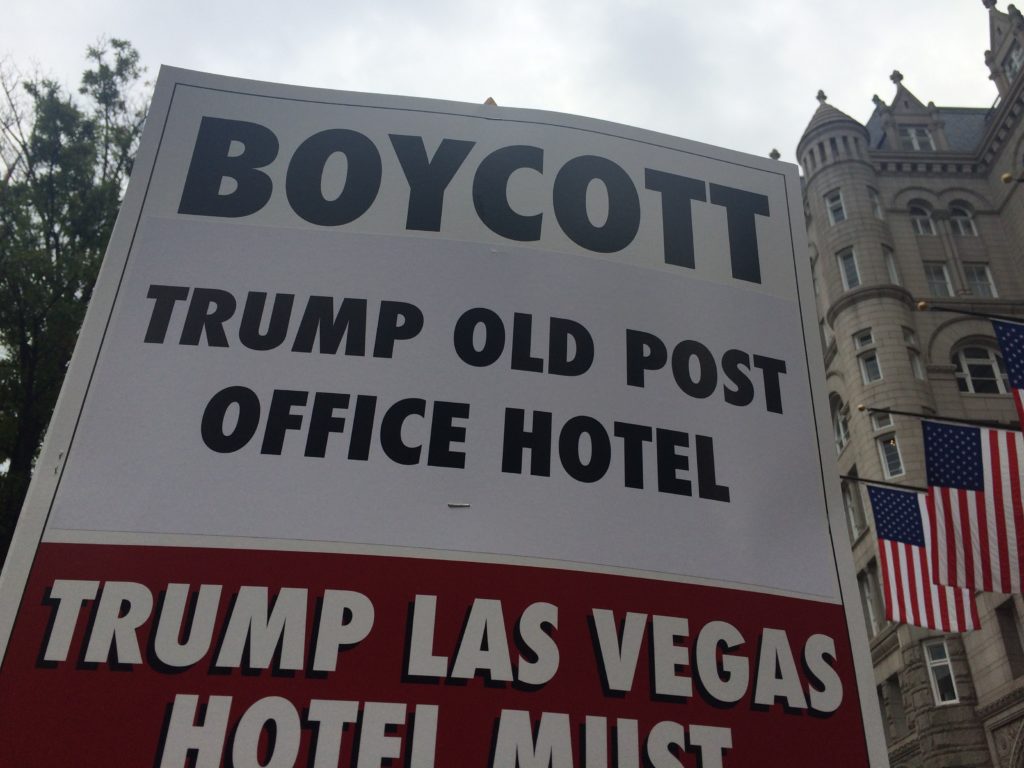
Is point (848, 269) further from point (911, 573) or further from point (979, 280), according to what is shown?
point (911, 573)

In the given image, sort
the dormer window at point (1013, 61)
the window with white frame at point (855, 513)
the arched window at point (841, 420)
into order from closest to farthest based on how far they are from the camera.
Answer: the window with white frame at point (855, 513), the arched window at point (841, 420), the dormer window at point (1013, 61)

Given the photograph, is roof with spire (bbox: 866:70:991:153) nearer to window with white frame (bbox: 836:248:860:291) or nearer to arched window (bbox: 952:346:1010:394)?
window with white frame (bbox: 836:248:860:291)

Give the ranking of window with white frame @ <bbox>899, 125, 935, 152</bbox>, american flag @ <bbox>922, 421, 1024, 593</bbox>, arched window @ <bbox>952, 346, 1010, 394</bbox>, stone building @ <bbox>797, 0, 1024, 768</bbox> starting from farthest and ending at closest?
window with white frame @ <bbox>899, 125, 935, 152</bbox> < arched window @ <bbox>952, 346, 1010, 394</bbox> < stone building @ <bbox>797, 0, 1024, 768</bbox> < american flag @ <bbox>922, 421, 1024, 593</bbox>

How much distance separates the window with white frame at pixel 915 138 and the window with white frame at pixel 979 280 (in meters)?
8.09

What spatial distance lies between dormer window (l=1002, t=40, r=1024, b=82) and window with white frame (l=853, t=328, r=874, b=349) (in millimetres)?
12486

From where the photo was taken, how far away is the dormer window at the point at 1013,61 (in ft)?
110

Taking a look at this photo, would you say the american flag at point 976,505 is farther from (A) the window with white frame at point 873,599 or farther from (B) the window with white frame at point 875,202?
(B) the window with white frame at point 875,202

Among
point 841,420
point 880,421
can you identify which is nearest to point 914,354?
point 880,421

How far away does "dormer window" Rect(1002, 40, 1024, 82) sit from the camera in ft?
110

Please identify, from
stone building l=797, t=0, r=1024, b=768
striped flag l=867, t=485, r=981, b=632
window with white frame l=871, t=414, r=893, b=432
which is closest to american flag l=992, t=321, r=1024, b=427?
striped flag l=867, t=485, r=981, b=632

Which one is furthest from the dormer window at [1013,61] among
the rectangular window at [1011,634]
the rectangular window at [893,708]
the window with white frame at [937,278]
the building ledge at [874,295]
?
the rectangular window at [893,708]

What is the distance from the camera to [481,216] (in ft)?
8.00

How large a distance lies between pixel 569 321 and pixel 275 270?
0.85 m

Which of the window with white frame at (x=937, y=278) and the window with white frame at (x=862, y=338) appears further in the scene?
the window with white frame at (x=937, y=278)
